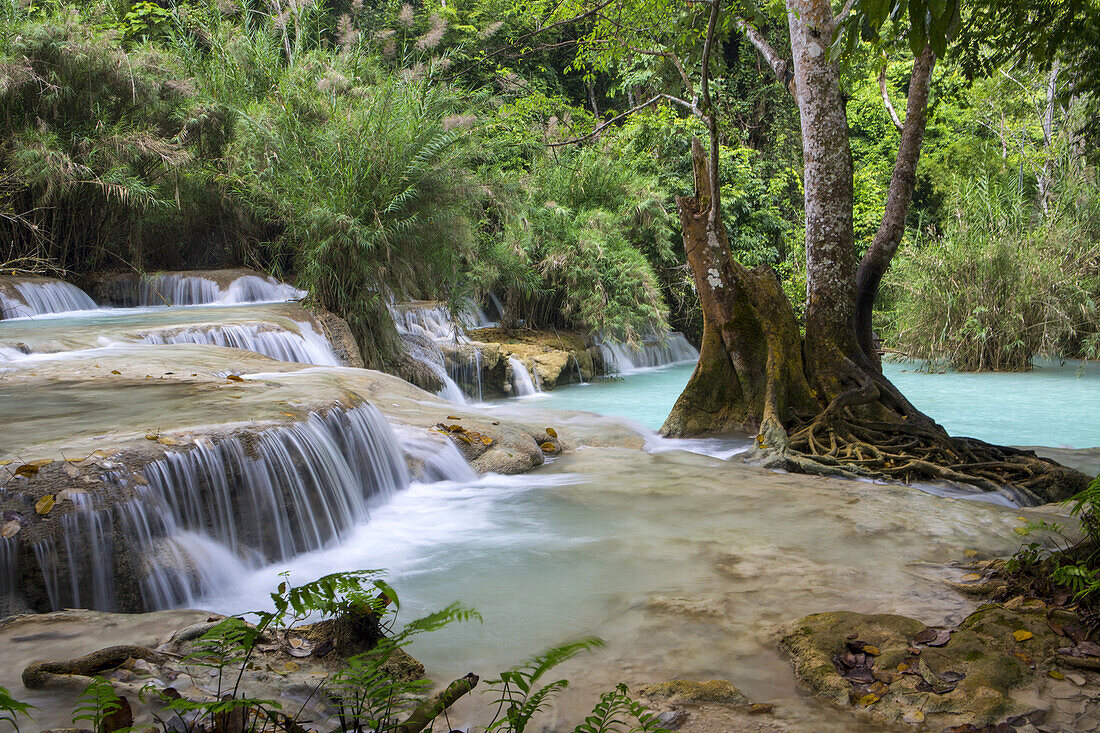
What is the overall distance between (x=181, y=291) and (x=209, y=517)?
29.9 ft

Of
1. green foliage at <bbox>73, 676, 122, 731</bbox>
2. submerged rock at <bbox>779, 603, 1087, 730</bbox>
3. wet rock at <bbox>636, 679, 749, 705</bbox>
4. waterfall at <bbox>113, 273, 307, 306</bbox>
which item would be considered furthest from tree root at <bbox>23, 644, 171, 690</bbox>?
waterfall at <bbox>113, 273, 307, 306</bbox>

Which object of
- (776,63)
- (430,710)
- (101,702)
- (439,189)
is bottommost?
(430,710)

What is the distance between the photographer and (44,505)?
10.7ft

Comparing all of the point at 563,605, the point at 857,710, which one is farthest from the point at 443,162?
the point at 857,710

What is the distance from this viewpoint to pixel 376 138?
31.7ft

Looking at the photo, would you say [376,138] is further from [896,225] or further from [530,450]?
[896,225]

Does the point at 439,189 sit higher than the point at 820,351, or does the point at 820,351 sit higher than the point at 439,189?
the point at 439,189

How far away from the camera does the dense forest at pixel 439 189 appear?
9.79 meters

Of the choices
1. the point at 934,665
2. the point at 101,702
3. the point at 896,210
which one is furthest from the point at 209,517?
the point at 896,210

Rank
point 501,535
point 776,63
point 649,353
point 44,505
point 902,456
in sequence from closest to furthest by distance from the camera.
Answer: point 44,505, point 501,535, point 902,456, point 776,63, point 649,353

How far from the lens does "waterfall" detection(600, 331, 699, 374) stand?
14.9 meters

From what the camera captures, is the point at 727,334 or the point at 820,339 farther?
the point at 727,334

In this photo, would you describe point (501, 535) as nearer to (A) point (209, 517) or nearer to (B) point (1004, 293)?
(A) point (209, 517)

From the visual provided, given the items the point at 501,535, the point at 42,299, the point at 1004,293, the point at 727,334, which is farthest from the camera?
the point at 1004,293
